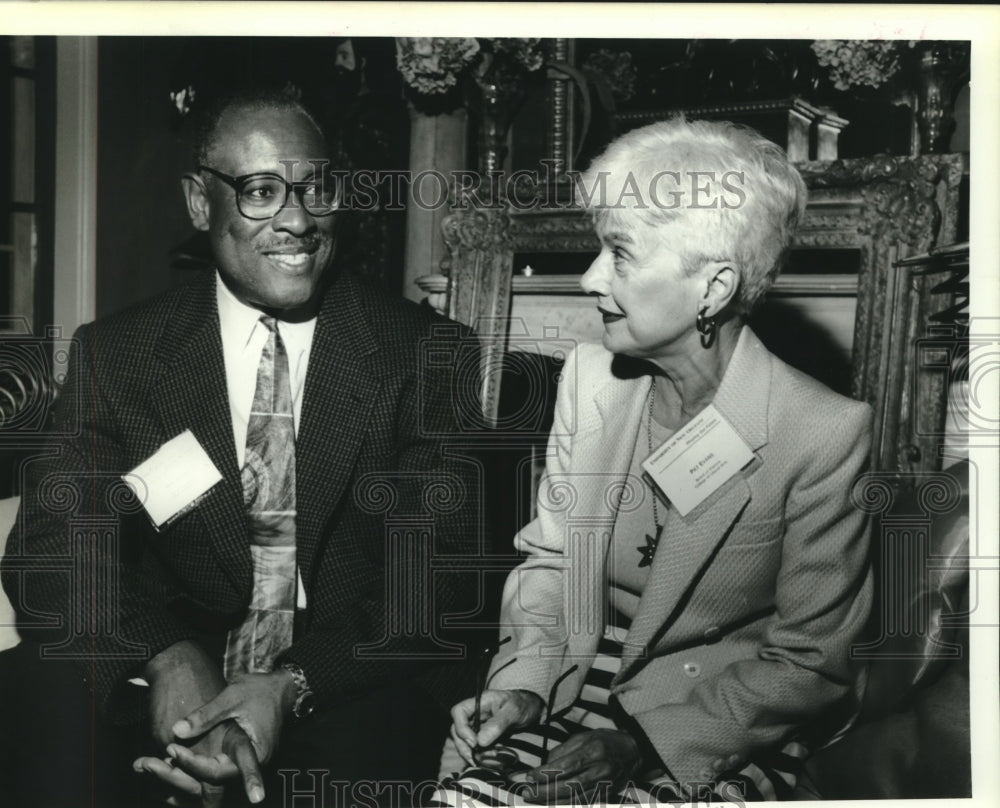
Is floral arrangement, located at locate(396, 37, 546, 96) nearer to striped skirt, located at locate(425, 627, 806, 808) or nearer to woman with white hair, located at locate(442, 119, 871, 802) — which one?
woman with white hair, located at locate(442, 119, 871, 802)

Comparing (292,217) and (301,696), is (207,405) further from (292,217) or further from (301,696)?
(301,696)

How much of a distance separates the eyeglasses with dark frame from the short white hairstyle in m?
0.52

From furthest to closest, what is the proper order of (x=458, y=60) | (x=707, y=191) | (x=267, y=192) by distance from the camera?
1. (x=458, y=60)
2. (x=267, y=192)
3. (x=707, y=191)

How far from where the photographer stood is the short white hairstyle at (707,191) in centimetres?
181

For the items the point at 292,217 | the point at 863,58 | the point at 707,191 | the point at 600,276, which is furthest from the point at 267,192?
the point at 863,58

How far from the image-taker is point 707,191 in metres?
1.82

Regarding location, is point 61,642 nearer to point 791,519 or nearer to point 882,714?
point 791,519

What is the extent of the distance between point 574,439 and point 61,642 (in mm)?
1079

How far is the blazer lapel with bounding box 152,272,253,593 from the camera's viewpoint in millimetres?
1970

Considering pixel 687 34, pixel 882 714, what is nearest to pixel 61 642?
pixel 882 714

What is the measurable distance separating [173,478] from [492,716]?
0.75m

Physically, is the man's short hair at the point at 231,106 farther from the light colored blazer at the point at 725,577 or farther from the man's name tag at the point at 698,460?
the man's name tag at the point at 698,460

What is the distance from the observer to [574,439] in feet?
6.57

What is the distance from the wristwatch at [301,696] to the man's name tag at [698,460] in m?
0.76
